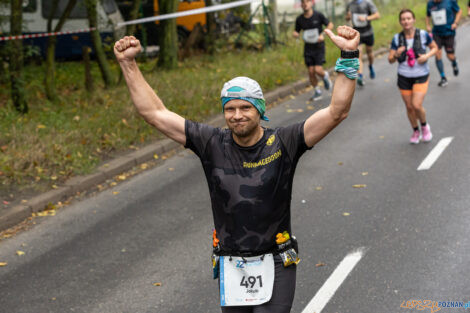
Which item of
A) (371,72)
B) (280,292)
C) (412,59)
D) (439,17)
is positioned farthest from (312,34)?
(280,292)

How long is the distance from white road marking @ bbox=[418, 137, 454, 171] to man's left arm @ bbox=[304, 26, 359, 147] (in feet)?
18.7

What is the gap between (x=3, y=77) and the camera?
14469 mm

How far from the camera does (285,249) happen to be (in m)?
3.82

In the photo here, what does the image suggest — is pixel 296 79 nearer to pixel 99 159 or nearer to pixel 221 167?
pixel 99 159

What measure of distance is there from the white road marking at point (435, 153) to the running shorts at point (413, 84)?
0.82 meters

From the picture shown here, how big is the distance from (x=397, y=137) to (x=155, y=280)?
18.9ft

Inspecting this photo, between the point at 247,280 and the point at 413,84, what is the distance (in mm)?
6926

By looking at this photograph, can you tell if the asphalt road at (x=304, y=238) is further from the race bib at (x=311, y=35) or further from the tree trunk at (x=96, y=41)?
the tree trunk at (x=96, y=41)

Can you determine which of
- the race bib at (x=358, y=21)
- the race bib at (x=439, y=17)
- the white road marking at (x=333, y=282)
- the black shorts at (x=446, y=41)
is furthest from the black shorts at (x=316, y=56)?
the white road marking at (x=333, y=282)

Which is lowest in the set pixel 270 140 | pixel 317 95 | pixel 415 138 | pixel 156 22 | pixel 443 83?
pixel 317 95

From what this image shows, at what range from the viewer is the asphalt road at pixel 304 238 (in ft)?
19.3

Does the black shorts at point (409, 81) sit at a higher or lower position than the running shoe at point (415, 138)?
higher

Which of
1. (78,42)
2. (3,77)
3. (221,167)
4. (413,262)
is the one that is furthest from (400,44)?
(78,42)

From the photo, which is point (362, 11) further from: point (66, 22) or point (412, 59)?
point (66, 22)
